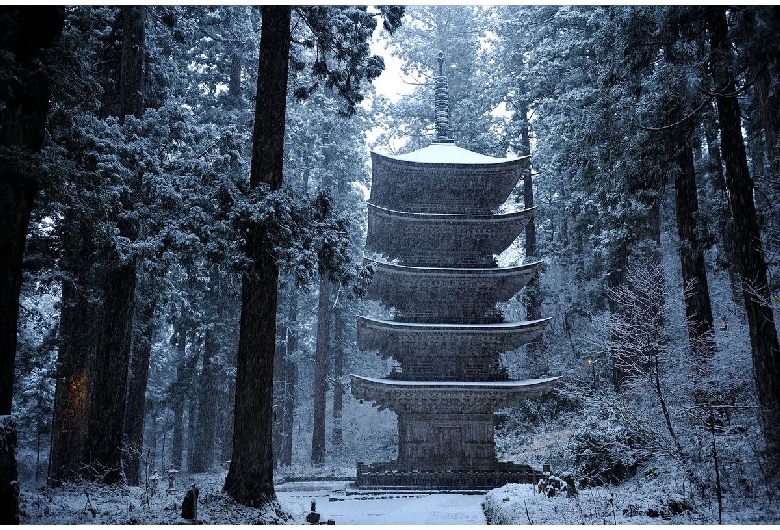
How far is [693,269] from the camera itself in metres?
13.7

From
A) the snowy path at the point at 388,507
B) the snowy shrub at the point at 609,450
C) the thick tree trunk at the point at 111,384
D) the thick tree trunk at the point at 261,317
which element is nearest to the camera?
the thick tree trunk at the point at 261,317

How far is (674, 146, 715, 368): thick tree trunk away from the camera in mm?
12703

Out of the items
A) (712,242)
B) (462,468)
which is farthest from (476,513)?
(712,242)

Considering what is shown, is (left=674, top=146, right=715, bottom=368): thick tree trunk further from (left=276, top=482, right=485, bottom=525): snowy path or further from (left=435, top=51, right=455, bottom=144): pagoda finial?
(left=435, top=51, right=455, bottom=144): pagoda finial

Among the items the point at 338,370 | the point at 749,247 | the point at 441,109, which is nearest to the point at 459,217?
the point at 441,109

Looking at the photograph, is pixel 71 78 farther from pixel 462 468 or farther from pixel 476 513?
pixel 462 468

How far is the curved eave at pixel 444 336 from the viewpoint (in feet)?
59.0

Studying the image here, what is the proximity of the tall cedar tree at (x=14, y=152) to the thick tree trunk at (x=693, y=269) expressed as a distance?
39.5 ft

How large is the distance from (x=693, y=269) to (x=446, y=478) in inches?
357

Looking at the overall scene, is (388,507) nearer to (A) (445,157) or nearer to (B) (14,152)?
(B) (14,152)

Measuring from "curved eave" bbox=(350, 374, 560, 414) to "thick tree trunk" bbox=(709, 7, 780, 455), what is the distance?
26.8 feet

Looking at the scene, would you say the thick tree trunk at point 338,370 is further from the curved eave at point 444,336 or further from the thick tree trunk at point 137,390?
the thick tree trunk at point 137,390

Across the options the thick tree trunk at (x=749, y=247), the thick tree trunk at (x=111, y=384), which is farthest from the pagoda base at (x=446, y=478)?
the thick tree trunk at (x=749, y=247)

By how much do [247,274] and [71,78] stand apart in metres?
3.60
